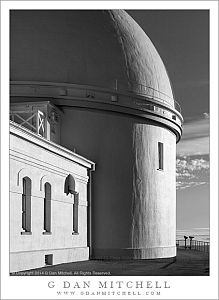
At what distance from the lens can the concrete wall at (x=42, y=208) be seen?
672 inches

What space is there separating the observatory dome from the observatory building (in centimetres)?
4

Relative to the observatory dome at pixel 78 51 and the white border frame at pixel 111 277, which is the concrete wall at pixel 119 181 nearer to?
the observatory dome at pixel 78 51

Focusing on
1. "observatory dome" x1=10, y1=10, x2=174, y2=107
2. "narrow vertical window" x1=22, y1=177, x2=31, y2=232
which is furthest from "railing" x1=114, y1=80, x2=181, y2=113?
"narrow vertical window" x1=22, y1=177, x2=31, y2=232

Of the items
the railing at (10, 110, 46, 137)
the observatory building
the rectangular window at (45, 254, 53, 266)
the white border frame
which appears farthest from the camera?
the observatory building

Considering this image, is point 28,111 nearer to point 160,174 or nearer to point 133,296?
point 160,174

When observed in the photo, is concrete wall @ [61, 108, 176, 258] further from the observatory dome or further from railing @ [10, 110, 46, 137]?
railing @ [10, 110, 46, 137]

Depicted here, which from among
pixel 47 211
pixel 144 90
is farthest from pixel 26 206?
pixel 144 90

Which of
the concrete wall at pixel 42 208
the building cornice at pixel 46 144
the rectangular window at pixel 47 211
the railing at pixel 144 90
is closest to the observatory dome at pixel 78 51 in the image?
the railing at pixel 144 90

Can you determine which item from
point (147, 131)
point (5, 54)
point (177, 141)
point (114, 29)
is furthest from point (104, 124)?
point (5, 54)

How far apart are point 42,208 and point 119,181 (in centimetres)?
577

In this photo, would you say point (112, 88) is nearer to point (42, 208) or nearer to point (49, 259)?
point (42, 208)

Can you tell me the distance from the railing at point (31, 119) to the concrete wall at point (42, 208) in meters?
1.94

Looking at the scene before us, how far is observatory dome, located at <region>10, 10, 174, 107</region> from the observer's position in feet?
77.9

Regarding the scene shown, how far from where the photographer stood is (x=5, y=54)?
14.3 meters
